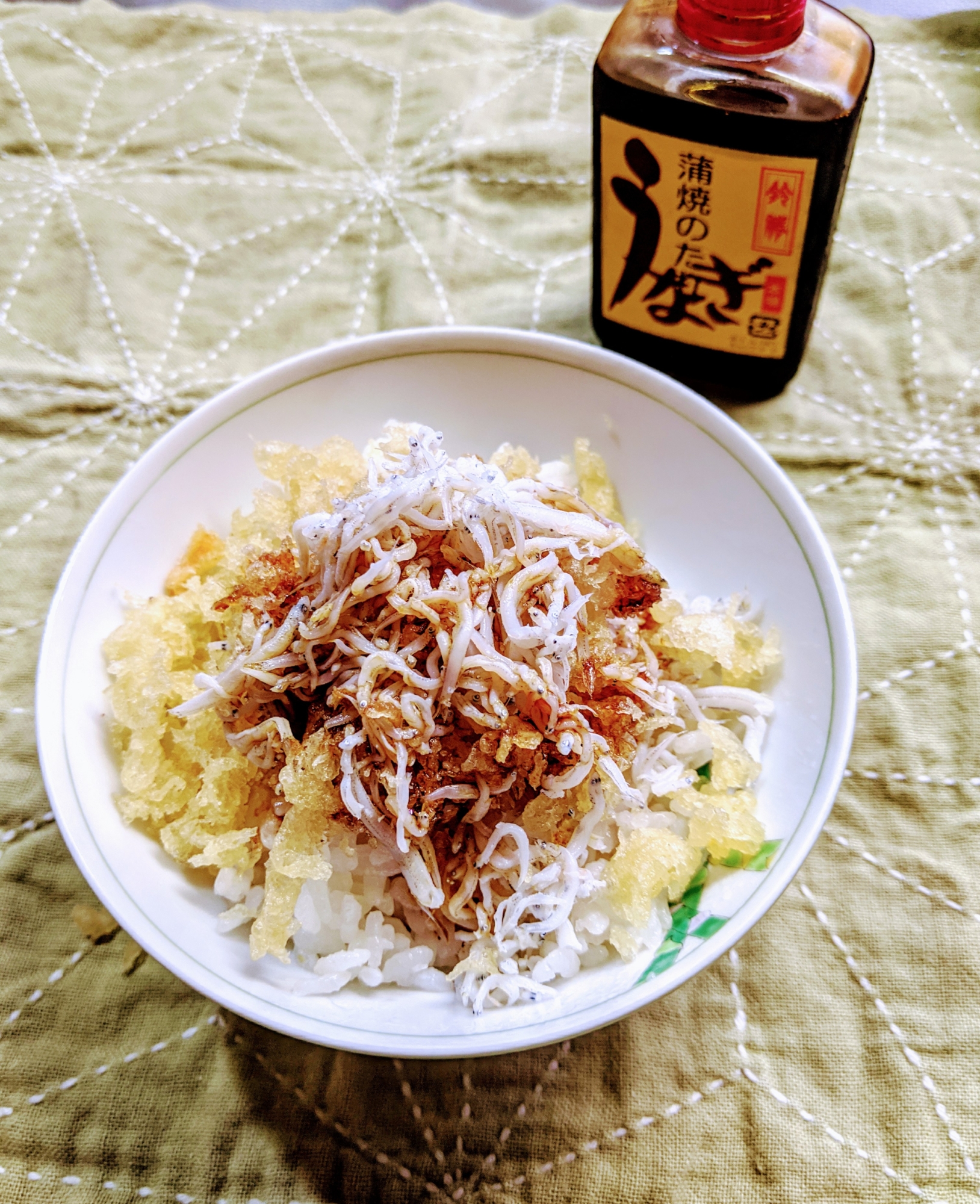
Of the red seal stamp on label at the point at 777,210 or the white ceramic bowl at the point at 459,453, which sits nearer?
the white ceramic bowl at the point at 459,453

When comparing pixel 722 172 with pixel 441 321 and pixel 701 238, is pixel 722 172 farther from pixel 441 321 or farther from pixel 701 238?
pixel 441 321

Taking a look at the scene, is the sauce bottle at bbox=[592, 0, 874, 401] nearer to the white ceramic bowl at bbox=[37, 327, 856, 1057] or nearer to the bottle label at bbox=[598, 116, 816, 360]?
the bottle label at bbox=[598, 116, 816, 360]

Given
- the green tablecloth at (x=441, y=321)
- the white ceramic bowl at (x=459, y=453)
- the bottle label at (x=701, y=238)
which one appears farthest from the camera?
Answer: the bottle label at (x=701, y=238)

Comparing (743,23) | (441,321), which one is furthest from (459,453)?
(743,23)

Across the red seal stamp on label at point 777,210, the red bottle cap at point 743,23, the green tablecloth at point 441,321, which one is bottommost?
the green tablecloth at point 441,321

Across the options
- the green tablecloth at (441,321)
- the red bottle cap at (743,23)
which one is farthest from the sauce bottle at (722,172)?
the green tablecloth at (441,321)

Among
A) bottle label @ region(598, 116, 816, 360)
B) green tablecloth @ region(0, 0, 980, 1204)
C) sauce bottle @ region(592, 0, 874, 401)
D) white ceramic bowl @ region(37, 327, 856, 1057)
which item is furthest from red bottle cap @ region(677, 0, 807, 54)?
green tablecloth @ region(0, 0, 980, 1204)

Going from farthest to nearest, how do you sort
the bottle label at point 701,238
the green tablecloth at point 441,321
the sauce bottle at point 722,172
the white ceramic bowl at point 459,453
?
the bottle label at point 701,238 < the sauce bottle at point 722,172 < the green tablecloth at point 441,321 < the white ceramic bowl at point 459,453

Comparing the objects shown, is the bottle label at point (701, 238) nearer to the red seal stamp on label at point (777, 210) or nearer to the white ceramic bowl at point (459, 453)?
the red seal stamp on label at point (777, 210)
